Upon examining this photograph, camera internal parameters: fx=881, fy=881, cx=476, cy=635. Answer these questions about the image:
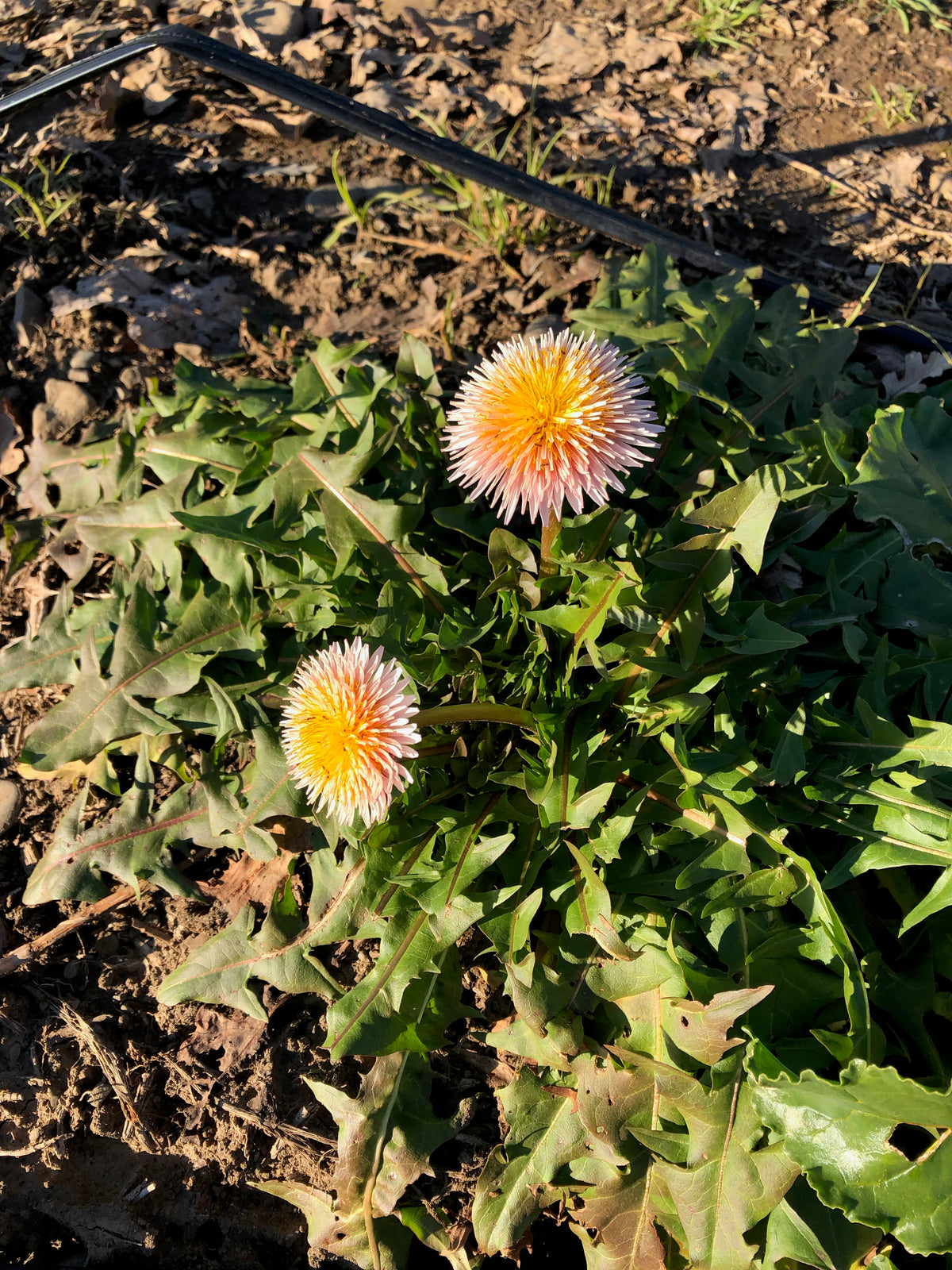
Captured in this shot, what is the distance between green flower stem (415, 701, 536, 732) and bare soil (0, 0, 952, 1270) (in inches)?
36.4

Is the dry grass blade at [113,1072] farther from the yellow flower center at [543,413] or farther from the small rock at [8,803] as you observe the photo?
the yellow flower center at [543,413]

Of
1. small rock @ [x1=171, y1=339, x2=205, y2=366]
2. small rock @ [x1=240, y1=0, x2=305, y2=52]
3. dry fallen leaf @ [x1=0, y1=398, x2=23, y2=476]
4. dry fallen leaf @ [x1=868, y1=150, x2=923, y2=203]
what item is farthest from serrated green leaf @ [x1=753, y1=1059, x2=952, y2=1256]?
small rock @ [x1=240, y1=0, x2=305, y2=52]

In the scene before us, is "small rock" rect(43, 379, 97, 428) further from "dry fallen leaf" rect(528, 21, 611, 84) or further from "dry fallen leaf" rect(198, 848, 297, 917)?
"dry fallen leaf" rect(528, 21, 611, 84)

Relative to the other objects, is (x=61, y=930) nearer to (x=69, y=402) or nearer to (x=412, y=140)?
(x=69, y=402)

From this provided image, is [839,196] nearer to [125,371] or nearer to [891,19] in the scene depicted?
[891,19]

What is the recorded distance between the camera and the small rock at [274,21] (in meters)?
4.29

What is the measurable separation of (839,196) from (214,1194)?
449cm

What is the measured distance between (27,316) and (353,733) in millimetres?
2914

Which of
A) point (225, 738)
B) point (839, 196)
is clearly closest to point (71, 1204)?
point (225, 738)

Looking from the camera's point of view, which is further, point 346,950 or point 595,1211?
point 346,950

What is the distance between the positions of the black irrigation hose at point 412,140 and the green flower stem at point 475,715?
1980mm

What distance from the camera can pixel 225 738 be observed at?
2.54 meters

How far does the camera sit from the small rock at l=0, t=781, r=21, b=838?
9.77ft

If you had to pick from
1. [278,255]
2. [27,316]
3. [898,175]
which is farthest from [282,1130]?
[898,175]
